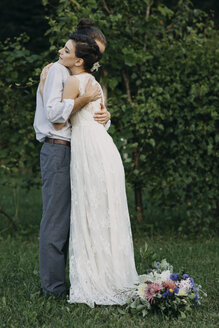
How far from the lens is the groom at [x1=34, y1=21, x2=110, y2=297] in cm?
349

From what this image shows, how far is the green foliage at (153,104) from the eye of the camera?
545 centimetres

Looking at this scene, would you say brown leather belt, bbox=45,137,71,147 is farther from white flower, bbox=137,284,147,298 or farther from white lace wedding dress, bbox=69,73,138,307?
white flower, bbox=137,284,147,298

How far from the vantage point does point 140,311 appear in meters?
3.31

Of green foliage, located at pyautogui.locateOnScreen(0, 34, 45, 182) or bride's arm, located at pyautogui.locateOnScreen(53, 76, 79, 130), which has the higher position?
bride's arm, located at pyautogui.locateOnScreen(53, 76, 79, 130)

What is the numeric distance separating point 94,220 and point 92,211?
62 millimetres

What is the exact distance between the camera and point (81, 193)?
11.5 feet

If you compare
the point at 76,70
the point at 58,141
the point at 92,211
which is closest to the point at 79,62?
the point at 76,70

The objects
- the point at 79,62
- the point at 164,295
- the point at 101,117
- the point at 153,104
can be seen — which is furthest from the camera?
the point at 153,104

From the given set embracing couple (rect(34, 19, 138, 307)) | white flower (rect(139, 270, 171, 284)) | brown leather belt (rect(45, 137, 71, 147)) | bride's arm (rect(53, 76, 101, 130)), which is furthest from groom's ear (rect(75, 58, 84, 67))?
white flower (rect(139, 270, 171, 284))

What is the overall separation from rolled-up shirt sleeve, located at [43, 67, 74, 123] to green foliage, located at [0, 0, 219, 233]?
1.92 meters

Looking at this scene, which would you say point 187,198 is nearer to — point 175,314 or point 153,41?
point 153,41

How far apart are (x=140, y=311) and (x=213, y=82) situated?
2957 millimetres

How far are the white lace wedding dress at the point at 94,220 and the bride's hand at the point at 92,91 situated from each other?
1.3 inches

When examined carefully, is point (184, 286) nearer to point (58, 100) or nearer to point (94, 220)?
point (94, 220)
